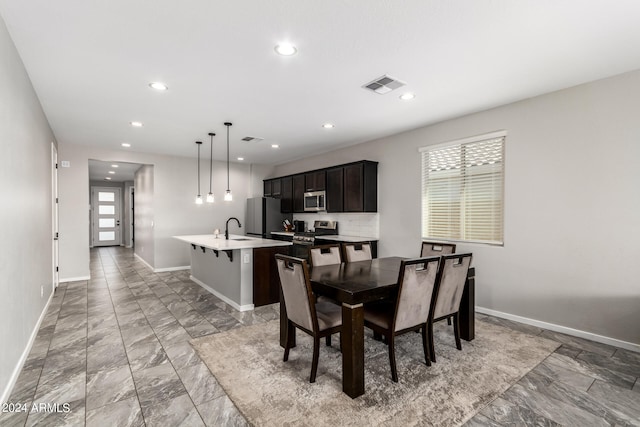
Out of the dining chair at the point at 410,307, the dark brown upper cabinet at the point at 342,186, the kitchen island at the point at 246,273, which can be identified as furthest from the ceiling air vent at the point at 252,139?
the dining chair at the point at 410,307

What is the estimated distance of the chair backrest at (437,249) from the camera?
363 centimetres

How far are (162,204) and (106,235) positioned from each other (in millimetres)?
6791

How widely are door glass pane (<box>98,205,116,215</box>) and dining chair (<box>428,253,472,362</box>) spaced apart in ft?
41.4

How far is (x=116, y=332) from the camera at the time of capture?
3303mm

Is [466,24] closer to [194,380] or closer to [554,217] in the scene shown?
[554,217]

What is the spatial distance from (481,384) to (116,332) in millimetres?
3501

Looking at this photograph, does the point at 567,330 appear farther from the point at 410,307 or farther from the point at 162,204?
the point at 162,204

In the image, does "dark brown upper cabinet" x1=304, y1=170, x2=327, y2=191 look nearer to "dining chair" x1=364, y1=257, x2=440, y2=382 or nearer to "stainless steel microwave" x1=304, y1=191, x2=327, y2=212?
"stainless steel microwave" x1=304, y1=191, x2=327, y2=212

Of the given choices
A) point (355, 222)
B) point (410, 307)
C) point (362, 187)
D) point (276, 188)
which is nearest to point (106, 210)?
point (276, 188)

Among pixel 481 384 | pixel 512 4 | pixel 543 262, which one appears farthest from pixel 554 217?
pixel 512 4

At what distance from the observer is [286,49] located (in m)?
Result: 2.46

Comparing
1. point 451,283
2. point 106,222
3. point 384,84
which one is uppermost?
point 384,84

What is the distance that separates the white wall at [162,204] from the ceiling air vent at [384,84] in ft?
16.9

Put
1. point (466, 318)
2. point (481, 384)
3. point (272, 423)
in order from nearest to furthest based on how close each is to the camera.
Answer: point (272, 423)
point (481, 384)
point (466, 318)
